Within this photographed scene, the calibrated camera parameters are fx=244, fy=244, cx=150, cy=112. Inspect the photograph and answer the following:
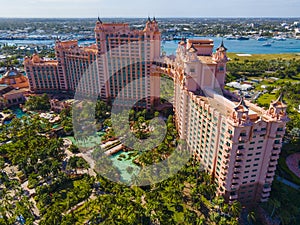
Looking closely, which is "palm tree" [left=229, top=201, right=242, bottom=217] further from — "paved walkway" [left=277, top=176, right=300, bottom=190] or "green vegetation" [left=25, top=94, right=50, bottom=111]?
"green vegetation" [left=25, top=94, right=50, bottom=111]

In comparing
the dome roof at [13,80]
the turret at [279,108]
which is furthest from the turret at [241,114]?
the dome roof at [13,80]

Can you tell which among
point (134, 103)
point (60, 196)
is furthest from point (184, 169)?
point (134, 103)

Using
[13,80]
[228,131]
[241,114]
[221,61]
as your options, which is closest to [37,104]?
[13,80]

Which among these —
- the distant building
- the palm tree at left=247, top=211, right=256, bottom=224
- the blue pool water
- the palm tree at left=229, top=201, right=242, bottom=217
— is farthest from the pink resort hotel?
the blue pool water

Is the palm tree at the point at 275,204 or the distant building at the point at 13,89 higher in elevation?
the distant building at the point at 13,89

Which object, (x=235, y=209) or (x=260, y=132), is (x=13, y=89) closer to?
(x=235, y=209)

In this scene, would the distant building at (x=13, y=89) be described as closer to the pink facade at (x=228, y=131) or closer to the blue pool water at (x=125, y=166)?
the blue pool water at (x=125, y=166)

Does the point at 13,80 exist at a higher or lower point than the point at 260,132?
lower

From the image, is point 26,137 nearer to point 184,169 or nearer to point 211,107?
point 184,169
